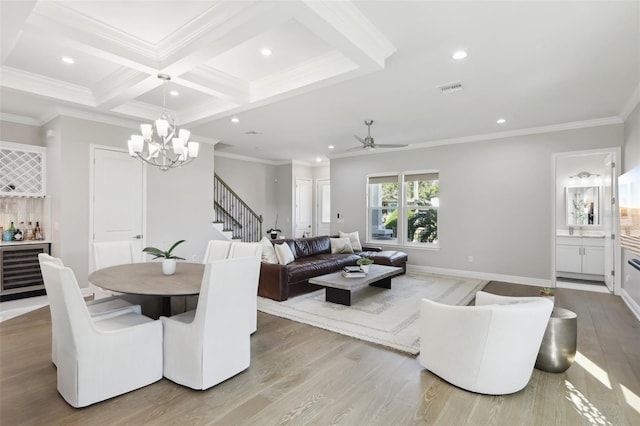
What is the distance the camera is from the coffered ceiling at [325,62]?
8.29 feet

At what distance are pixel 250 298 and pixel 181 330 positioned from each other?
0.55 m

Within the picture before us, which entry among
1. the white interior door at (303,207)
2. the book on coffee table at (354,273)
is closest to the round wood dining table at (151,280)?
the book on coffee table at (354,273)

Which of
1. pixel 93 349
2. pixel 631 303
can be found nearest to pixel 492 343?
pixel 93 349

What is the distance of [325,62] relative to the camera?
347cm

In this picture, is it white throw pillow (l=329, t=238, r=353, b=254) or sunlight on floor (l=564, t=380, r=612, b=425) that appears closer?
sunlight on floor (l=564, t=380, r=612, b=425)

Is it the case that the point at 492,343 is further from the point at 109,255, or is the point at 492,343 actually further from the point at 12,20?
the point at 12,20

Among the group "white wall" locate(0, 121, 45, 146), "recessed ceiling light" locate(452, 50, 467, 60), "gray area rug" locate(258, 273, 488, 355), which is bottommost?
"gray area rug" locate(258, 273, 488, 355)

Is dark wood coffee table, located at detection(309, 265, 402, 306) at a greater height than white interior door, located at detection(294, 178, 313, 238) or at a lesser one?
lesser

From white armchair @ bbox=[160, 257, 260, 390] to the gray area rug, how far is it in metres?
1.39

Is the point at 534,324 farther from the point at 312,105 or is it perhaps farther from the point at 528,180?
the point at 528,180

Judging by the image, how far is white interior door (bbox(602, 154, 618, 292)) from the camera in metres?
5.16

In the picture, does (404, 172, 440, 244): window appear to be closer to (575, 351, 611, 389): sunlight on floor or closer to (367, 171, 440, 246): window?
(367, 171, 440, 246): window

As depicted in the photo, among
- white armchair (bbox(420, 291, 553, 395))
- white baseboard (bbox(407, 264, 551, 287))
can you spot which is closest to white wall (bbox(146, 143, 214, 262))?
white baseboard (bbox(407, 264, 551, 287))

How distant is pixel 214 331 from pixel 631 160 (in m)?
5.82
